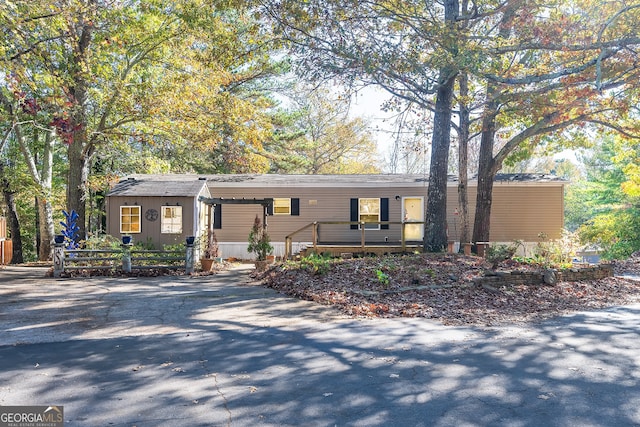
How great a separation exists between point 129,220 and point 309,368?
14.8m

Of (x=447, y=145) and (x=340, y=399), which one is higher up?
(x=447, y=145)

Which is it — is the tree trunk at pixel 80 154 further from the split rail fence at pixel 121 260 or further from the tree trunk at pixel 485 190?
the tree trunk at pixel 485 190

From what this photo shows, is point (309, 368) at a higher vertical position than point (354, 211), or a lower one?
lower

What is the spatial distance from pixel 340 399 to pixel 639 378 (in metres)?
2.90

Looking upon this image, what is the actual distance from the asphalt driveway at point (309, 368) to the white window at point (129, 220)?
32.2 feet

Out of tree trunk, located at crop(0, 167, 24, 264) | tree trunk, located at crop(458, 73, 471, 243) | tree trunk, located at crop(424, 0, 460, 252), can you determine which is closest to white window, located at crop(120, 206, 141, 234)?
tree trunk, located at crop(0, 167, 24, 264)

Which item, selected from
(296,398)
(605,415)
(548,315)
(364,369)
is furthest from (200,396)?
(548,315)

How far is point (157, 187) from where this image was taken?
18203 millimetres

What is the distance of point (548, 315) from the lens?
7715mm

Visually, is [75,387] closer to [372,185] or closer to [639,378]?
[639,378]

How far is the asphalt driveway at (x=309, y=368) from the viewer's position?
3.79 meters

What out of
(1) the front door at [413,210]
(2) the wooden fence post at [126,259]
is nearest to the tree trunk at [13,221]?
(2) the wooden fence post at [126,259]

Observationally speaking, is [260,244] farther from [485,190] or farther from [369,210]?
[485,190]

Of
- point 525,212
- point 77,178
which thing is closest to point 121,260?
point 77,178
